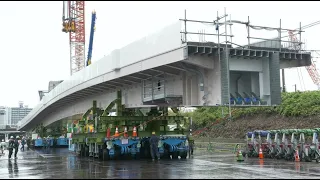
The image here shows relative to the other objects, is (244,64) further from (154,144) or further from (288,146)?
(154,144)

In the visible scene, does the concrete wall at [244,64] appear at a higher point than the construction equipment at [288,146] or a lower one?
higher

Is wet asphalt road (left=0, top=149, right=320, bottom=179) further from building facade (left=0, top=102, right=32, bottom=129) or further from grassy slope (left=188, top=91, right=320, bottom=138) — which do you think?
building facade (left=0, top=102, right=32, bottom=129)

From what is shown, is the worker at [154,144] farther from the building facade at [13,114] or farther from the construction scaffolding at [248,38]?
the building facade at [13,114]

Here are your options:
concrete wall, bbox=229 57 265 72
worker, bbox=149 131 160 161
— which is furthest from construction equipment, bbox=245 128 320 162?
worker, bbox=149 131 160 161

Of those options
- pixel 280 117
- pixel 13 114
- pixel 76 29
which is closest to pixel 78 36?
pixel 76 29

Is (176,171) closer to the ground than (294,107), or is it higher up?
closer to the ground

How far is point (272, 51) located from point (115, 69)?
817cm

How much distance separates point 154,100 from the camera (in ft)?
64.4

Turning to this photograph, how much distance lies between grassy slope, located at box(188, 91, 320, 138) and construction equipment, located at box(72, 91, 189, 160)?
10650mm

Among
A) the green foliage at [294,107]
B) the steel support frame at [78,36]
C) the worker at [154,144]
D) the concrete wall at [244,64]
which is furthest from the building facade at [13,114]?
the concrete wall at [244,64]

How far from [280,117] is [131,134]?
15.0 metres

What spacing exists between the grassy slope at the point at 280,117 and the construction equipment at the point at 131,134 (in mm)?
10650

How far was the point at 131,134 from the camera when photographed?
70.2 ft

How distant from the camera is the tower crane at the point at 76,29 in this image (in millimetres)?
76125
